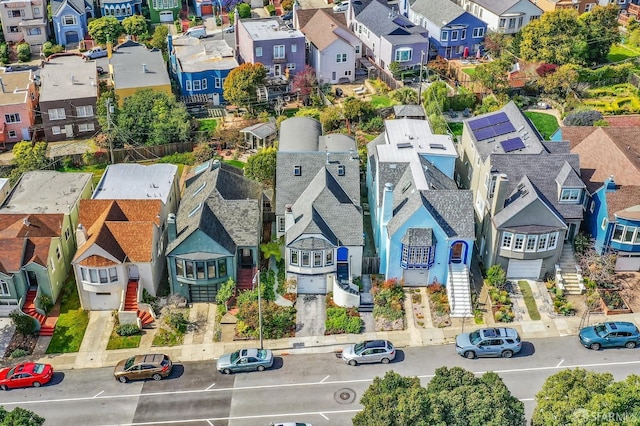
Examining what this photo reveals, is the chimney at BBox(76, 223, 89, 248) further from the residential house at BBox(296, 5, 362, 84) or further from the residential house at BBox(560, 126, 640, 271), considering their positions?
the residential house at BBox(296, 5, 362, 84)

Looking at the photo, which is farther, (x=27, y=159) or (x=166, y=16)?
(x=166, y=16)

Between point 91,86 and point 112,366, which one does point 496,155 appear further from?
point 91,86

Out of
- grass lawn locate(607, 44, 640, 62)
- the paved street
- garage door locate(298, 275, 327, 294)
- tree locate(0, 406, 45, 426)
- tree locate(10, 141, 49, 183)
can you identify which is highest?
grass lawn locate(607, 44, 640, 62)

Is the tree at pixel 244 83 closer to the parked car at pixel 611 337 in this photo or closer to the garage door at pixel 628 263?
the garage door at pixel 628 263

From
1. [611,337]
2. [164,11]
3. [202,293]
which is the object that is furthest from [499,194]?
[164,11]

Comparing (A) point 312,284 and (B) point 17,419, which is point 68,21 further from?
(B) point 17,419

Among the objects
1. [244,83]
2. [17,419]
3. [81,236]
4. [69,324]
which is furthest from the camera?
[244,83]

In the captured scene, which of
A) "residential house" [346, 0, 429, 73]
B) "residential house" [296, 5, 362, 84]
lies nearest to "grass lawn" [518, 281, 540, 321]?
"residential house" [346, 0, 429, 73]
